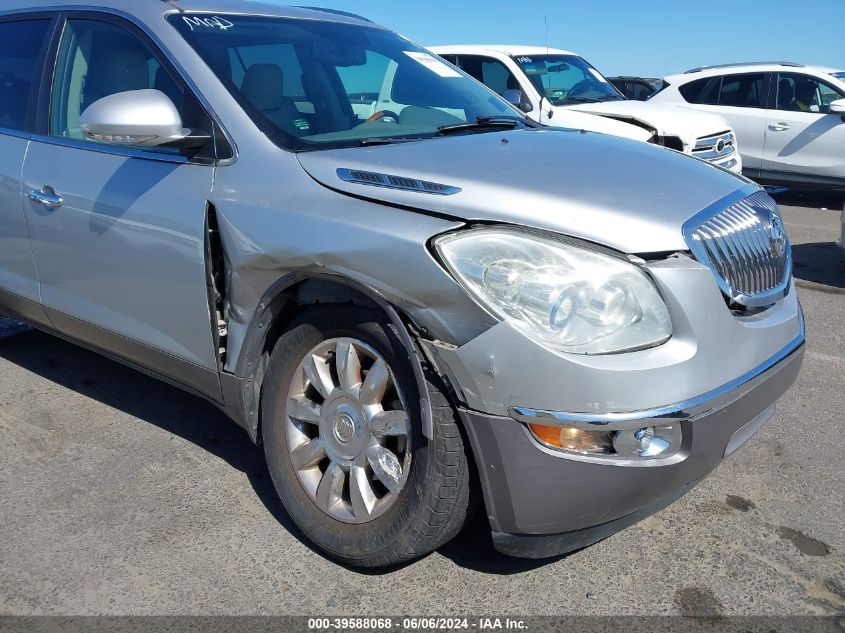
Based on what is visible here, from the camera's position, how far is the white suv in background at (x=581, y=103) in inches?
312

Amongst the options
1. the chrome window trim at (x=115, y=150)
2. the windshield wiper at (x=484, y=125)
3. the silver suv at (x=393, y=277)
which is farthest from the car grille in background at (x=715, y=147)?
the chrome window trim at (x=115, y=150)

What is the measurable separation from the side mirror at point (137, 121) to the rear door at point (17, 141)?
3.23ft

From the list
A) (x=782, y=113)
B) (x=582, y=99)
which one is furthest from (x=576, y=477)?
(x=782, y=113)

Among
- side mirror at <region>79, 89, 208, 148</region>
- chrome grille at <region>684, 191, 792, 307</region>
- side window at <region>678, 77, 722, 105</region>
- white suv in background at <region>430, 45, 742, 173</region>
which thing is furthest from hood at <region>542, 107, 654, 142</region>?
side mirror at <region>79, 89, 208, 148</region>

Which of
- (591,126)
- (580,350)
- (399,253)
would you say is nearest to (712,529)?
(580,350)

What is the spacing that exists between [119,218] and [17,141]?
0.98 meters

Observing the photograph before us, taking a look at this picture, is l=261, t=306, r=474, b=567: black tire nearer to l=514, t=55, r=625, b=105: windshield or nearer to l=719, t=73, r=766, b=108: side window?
l=514, t=55, r=625, b=105: windshield

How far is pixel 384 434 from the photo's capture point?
8.26 feet

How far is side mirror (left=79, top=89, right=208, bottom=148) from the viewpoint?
2.78 m

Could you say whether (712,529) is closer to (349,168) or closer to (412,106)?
(349,168)

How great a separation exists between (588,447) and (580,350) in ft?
0.88

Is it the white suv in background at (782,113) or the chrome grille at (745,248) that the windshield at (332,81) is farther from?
the white suv in background at (782,113)

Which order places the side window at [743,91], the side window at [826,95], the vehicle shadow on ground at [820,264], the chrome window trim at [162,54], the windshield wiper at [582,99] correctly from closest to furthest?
the chrome window trim at [162,54] → the vehicle shadow on ground at [820,264] → the windshield wiper at [582,99] → the side window at [826,95] → the side window at [743,91]

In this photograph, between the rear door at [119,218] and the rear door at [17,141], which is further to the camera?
the rear door at [17,141]
